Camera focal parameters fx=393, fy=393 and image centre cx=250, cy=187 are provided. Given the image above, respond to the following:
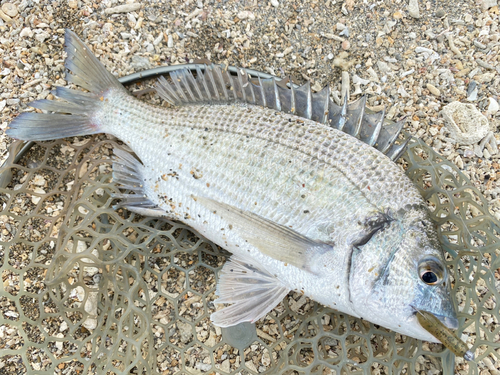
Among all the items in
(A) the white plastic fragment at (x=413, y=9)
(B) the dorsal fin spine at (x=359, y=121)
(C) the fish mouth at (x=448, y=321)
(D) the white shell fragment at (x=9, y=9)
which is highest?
(A) the white plastic fragment at (x=413, y=9)

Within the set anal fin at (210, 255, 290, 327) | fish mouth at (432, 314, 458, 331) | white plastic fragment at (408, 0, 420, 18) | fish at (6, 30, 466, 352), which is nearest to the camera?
fish mouth at (432, 314, 458, 331)

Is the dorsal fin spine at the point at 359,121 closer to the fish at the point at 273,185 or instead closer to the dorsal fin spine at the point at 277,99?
the fish at the point at 273,185

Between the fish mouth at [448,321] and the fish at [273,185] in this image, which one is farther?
the fish at [273,185]

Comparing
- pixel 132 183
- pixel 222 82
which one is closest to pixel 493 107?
pixel 222 82

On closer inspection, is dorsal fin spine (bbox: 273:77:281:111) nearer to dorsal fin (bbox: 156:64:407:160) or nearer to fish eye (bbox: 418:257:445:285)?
dorsal fin (bbox: 156:64:407:160)

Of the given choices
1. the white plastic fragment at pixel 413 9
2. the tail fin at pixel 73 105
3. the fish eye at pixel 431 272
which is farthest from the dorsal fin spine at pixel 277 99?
the white plastic fragment at pixel 413 9

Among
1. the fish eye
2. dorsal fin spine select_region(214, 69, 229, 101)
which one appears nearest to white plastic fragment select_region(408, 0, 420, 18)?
dorsal fin spine select_region(214, 69, 229, 101)

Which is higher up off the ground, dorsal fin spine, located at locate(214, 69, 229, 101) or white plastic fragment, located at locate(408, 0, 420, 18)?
white plastic fragment, located at locate(408, 0, 420, 18)

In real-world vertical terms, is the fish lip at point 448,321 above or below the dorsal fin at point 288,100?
below
